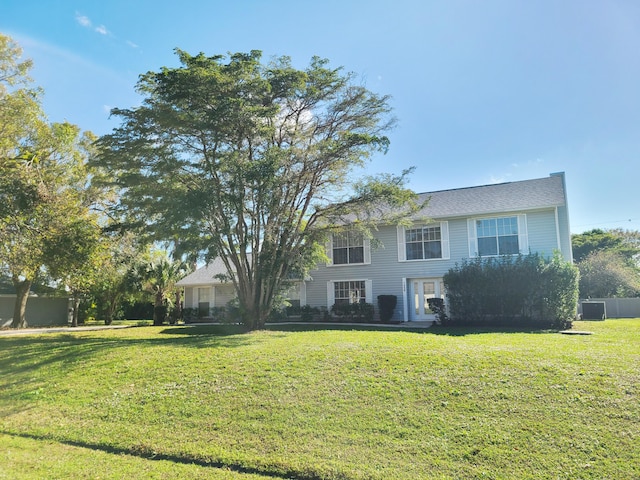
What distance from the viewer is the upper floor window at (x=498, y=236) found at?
17.6 m

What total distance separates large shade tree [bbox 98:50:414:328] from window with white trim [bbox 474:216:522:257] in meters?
5.66

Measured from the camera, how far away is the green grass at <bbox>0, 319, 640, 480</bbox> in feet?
15.8

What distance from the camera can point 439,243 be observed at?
1908 cm

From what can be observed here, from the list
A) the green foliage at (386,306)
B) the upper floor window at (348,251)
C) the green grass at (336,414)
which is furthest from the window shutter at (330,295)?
the green grass at (336,414)

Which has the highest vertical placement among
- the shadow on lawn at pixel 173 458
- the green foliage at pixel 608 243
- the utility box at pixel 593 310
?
the green foliage at pixel 608 243

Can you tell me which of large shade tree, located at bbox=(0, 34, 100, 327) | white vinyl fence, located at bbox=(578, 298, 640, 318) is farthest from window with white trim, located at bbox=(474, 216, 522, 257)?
large shade tree, located at bbox=(0, 34, 100, 327)

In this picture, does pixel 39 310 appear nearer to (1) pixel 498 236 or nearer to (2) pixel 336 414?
(1) pixel 498 236

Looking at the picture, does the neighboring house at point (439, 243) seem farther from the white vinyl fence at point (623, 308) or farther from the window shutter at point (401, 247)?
the white vinyl fence at point (623, 308)

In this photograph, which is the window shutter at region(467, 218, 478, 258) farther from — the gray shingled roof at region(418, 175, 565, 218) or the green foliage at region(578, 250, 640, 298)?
the green foliage at region(578, 250, 640, 298)

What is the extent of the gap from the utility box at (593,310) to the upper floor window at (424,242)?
20.7ft

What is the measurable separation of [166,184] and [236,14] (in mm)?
5518

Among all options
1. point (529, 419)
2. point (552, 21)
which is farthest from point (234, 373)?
point (552, 21)

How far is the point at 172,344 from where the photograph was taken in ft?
36.5

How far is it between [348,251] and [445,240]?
4.78 metres
